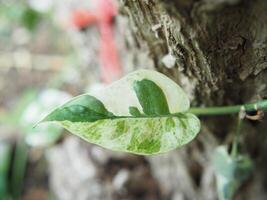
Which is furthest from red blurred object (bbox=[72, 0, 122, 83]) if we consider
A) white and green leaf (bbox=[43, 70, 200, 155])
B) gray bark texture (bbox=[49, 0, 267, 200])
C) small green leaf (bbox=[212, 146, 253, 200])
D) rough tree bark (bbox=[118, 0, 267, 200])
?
white and green leaf (bbox=[43, 70, 200, 155])

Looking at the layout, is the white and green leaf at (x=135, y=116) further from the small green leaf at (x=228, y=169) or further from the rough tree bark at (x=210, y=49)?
the small green leaf at (x=228, y=169)

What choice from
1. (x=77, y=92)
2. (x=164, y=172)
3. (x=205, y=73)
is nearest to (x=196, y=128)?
(x=205, y=73)

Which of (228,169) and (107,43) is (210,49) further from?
(107,43)

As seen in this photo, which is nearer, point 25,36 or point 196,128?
point 196,128

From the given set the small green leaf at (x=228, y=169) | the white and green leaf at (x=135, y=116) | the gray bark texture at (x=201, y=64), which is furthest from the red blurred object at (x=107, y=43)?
the white and green leaf at (x=135, y=116)

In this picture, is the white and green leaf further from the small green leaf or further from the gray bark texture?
the small green leaf

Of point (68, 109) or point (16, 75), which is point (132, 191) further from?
point (16, 75)
